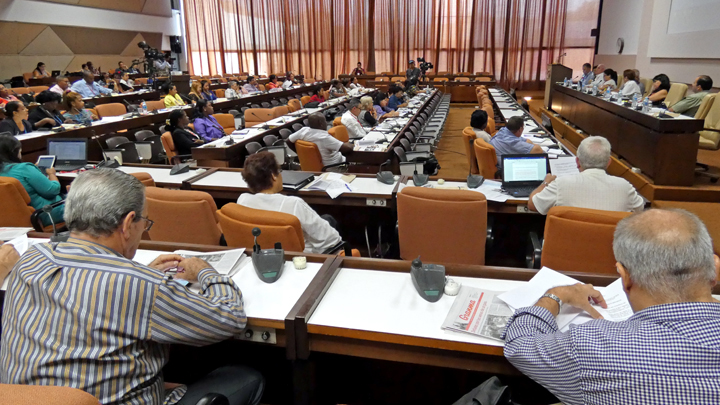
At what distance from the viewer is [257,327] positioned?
1468 mm

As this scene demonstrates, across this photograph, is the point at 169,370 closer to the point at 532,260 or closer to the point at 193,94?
the point at 532,260

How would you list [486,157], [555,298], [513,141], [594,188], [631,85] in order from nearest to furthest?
[555,298] < [594,188] < [486,157] < [513,141] < [631,85]

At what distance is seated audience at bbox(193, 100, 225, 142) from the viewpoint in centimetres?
600

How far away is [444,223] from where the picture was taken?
8.00 feet

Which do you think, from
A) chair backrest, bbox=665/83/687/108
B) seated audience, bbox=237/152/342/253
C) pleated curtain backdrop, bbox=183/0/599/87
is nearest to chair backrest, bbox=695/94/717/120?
chair backrest, bbox=665/83/687/108

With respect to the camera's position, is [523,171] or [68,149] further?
[68,149]

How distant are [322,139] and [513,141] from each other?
6.19 feet

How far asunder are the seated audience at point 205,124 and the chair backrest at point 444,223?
13.5ft

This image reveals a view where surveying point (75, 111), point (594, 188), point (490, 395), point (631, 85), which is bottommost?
point (490, 395)

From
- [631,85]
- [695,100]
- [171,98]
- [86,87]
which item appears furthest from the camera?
[86,87]

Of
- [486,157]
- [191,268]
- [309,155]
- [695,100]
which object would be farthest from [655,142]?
[191,268]

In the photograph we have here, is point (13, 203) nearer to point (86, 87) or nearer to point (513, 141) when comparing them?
point (513, 141)

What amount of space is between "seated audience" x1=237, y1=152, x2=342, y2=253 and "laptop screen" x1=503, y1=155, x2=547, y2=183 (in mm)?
1357

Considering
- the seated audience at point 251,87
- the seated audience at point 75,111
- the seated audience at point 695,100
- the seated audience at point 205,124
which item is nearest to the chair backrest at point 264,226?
the seated audience at point 205,124
